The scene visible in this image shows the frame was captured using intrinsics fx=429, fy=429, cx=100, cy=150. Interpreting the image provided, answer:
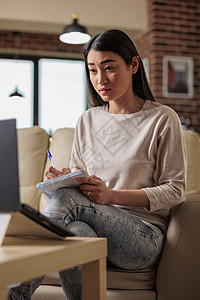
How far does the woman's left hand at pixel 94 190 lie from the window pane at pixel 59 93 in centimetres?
514

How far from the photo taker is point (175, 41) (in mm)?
5359

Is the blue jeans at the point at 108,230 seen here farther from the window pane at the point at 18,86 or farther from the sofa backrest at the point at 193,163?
the window pane at the point at 18,86

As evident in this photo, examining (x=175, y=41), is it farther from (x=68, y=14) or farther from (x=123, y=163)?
(x=123, y=163)

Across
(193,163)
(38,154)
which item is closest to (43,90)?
(38,154)

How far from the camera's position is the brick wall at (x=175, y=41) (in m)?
5.29

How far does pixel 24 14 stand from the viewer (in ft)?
16.9

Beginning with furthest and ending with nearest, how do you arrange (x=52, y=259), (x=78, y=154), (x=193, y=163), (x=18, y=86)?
(x=18, y=86) → (x=193, y=163) → (x=78, y=154) → (x=52, y=259)

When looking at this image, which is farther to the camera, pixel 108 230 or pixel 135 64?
pixel 135 64

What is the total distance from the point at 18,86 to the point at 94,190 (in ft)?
17.5

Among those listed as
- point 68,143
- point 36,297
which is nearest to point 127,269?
point 36,297

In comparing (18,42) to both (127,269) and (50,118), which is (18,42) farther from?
(127,269)

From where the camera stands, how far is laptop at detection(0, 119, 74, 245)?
0.86 meters

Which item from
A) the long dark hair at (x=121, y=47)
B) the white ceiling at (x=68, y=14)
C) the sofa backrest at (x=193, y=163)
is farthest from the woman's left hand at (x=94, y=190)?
the white ceiling at (x=68, y=14)

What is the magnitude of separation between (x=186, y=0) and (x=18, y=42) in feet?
8.25
